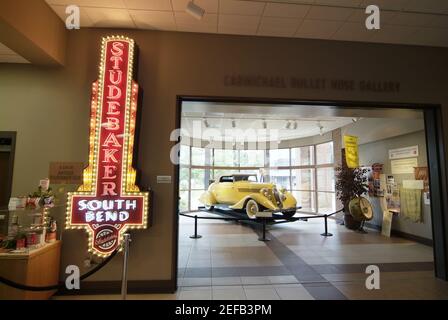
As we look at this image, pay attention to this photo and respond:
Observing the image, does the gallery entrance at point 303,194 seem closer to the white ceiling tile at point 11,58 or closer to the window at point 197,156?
the window at point 197,156

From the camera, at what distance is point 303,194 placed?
11.1m

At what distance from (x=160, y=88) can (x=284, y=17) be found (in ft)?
6.07

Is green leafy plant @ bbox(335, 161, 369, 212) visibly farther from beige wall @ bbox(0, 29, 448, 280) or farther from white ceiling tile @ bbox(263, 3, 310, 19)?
white ceiling tile @ bbox(263, 3, 310, 19)

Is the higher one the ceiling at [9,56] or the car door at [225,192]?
the ceiling at [9,56]

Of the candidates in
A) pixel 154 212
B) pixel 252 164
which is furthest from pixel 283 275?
pixel 252 164

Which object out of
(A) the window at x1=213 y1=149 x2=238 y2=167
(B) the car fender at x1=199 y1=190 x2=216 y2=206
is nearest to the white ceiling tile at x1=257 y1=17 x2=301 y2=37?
(B) the car fender at x1=199 y1=190 x2=216 y2=206

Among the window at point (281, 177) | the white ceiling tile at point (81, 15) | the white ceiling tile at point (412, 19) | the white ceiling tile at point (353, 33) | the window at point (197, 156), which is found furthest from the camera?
the window at point (281, 177)

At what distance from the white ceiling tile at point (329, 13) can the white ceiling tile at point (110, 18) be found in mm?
2293

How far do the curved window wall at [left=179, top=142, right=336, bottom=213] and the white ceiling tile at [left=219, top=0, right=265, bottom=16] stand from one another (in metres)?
8.02

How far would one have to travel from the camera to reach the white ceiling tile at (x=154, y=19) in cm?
297

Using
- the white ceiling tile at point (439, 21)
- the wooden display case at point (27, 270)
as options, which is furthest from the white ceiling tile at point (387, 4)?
the wooden display case at point (27, 270)

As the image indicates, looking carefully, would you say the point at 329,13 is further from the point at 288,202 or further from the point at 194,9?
the point at 288,202

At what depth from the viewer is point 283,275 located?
362 cm
